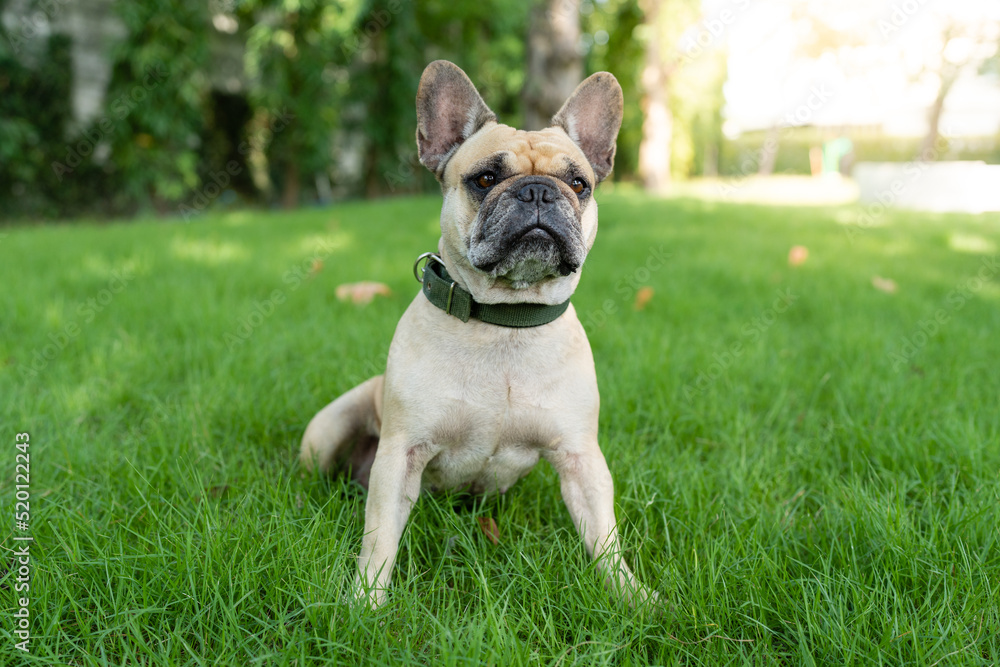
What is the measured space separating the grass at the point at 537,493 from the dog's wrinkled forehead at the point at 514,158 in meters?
1.11

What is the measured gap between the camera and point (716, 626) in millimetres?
1546

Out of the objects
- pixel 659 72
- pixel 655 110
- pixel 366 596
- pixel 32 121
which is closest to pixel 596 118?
pixel 366 596

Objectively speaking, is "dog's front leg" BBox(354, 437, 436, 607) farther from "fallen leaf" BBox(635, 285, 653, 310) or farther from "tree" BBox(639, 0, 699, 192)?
"tree" BBox(639, 0, 699, 192)

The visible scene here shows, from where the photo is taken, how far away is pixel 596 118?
2.45m

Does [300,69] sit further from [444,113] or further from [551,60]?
[444,113]

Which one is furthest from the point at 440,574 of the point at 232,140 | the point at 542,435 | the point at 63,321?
the point at 232,140

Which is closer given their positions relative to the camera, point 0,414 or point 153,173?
point 0,414

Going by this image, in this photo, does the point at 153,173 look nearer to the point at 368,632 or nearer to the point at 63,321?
the point at 63,321

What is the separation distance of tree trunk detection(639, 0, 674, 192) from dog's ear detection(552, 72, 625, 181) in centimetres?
1636

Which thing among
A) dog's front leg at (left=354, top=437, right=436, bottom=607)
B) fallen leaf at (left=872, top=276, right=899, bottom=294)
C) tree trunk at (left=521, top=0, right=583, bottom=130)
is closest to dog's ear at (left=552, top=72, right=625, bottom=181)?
dog's front leg at (left=354, top=437, right=436, bottom=607)

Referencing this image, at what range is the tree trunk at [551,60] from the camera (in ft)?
31.5

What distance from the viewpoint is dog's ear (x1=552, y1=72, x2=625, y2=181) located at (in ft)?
7.79

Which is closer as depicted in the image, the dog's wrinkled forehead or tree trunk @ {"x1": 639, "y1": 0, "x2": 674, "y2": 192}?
the dog's wrinkled forehead

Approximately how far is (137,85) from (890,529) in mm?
12820
